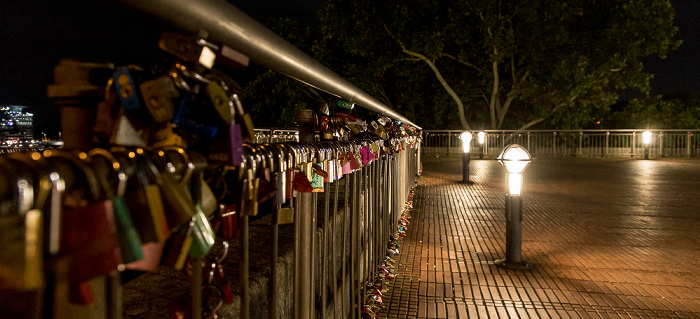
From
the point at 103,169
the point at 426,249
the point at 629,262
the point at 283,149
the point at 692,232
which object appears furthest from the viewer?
the point at 692,232

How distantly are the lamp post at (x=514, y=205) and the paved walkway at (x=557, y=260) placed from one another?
0.63 feet

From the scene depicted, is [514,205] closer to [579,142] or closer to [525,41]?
[525,41]

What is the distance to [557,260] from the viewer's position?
19.4 feet

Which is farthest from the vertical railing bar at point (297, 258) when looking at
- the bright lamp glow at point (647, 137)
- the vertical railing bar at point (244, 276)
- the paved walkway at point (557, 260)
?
the bright lamp glow at point (647, 137)

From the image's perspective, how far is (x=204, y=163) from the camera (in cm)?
98

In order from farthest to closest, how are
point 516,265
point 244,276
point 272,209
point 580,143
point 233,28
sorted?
point 580,143
point 516,265
point 272,209
point 244,276
point 233,28

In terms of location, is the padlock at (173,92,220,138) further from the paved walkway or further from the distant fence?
the distant fence

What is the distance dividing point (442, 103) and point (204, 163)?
34.7 meters

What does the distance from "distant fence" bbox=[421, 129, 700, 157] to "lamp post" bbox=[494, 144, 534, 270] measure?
2508 cm

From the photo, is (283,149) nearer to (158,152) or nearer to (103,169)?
(158,152)

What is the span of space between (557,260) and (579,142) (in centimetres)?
2710

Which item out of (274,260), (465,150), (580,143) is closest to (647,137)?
(580,143)

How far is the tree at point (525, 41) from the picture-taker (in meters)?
27.9

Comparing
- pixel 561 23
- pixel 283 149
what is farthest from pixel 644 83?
pixel 283 149
